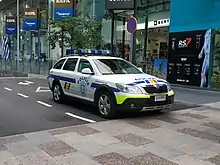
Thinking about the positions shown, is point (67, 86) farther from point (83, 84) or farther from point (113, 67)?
point (113, 67)

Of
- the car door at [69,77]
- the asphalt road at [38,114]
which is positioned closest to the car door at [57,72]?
the car door at [69,77]

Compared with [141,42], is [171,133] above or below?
below

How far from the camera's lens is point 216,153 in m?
5.37

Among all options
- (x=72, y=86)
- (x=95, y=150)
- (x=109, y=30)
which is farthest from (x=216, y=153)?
(x=109, y=30)

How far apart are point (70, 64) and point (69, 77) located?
20.7 inches

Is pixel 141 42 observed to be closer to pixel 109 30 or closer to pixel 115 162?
pixel 109 30

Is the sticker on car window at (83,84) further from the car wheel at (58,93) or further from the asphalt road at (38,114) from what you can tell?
the car wheel at (58,93)

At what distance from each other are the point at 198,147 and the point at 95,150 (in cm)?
183

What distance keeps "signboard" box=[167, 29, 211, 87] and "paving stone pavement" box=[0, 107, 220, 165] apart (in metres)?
6.52

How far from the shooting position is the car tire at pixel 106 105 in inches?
313

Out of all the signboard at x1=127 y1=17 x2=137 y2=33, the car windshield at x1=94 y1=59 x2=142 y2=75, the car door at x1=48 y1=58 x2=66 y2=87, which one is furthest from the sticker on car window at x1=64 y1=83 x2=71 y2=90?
the signboard at x1=127 y1=17 x2=137 y2=33

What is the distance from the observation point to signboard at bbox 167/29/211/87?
545 inches

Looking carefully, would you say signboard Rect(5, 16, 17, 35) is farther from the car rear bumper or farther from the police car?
the car rear bumper

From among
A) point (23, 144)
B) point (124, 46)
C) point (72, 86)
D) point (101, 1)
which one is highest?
point (101, 1)
